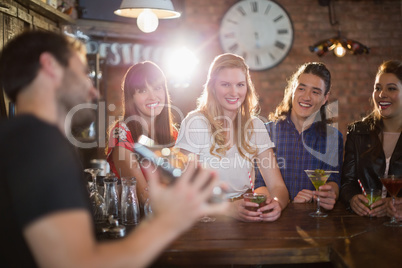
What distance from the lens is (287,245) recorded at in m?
1.70

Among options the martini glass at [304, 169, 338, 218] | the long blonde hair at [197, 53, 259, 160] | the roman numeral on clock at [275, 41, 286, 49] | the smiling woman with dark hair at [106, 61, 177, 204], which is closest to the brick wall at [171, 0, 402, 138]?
the roman numeral on clock at [275, 41, 286, 49]

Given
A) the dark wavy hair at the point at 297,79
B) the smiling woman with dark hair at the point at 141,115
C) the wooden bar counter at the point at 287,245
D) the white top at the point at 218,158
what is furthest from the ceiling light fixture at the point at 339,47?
the wooden bar counter at the point at 287,245

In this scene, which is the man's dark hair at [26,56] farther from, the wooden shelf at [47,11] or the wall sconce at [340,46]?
the wall sconce at [340,46]

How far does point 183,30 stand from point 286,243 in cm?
423

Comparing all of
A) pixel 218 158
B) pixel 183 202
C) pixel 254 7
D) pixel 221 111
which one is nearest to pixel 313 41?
pixel 254 7

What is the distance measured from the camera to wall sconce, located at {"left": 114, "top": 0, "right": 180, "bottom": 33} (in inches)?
111

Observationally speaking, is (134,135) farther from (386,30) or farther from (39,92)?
(386,30)

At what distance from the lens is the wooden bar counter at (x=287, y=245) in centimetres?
163

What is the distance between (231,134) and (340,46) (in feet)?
10.2

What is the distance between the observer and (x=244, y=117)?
2637 millimetres

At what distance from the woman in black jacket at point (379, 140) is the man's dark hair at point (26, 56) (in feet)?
6.16

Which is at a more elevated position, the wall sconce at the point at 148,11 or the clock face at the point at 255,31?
the clock face at the point at 255,31

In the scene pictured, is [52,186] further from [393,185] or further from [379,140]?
[379,140]

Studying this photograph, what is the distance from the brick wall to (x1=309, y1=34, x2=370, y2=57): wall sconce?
0.35 metres
